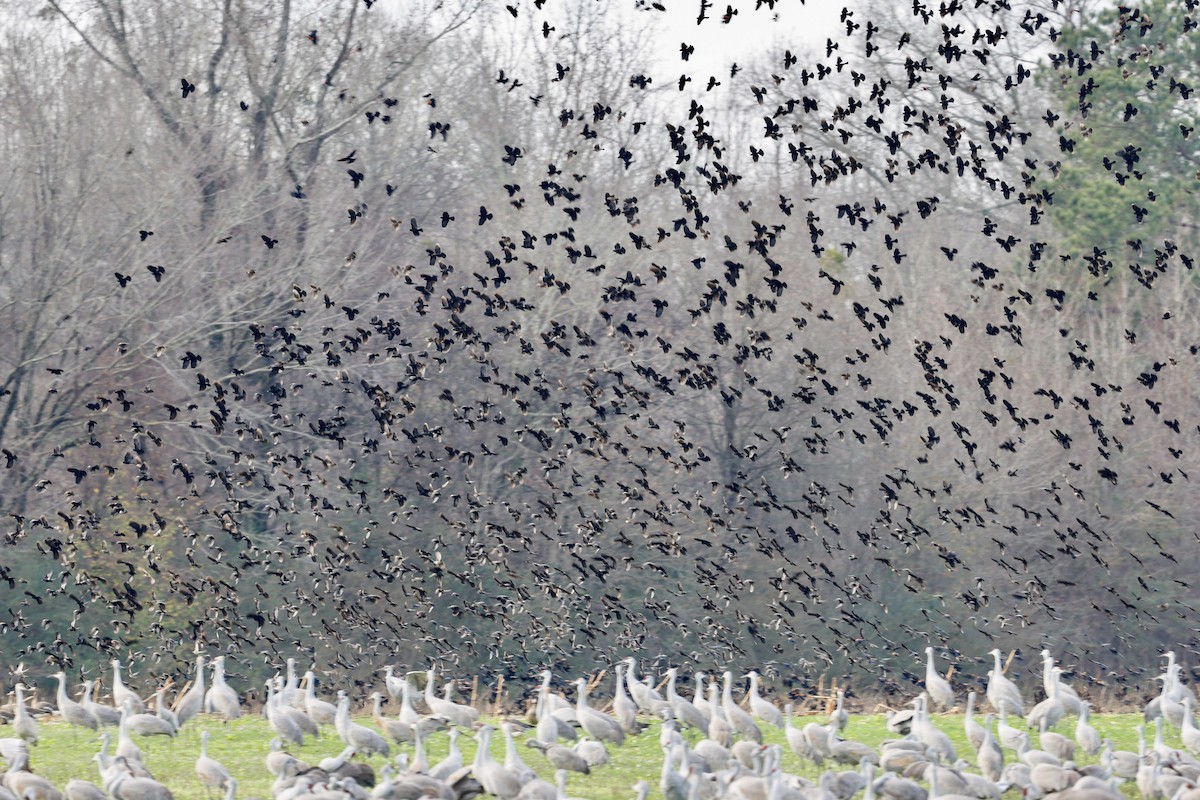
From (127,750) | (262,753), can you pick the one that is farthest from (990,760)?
(127,750)

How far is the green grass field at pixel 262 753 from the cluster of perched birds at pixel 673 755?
0.19 m

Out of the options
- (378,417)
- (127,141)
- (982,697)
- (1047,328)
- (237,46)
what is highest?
(237,46)

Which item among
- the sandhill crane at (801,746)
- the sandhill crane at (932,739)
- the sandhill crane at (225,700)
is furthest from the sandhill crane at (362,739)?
the sandhill crane at (932,739)

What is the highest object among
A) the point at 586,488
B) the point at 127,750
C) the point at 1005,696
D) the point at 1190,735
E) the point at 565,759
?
the point at 586,488

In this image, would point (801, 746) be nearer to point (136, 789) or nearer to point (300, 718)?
point (300, 718)

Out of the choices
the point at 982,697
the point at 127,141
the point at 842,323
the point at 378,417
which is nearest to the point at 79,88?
the point at 127,141

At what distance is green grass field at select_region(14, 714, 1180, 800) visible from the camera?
1764 cm

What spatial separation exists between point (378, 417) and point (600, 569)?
6.51 m

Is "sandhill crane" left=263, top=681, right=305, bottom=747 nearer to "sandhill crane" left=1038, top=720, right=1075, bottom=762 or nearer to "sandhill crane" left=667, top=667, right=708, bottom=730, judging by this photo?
"sandhill crane" left=667, top=667, right=708, bottom=730

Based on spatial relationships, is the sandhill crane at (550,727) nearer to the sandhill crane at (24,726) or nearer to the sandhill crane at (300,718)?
the sandhill crane at (300,718)

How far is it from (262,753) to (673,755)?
5.32 metres

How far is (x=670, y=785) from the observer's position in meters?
16.4

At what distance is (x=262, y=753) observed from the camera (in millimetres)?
19625

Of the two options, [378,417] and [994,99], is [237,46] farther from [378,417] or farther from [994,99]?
[994,99]
